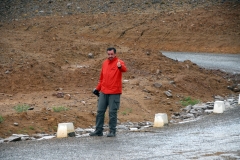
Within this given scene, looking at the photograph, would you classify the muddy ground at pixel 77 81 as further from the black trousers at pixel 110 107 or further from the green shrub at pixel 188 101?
the black trousers at pixel 110 107

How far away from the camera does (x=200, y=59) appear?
27.1m

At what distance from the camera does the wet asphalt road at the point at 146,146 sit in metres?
9.66

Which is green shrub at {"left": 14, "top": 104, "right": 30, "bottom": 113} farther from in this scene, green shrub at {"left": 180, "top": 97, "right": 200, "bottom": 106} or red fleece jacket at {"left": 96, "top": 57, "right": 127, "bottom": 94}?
green shrub at {"left": 180, "top": 97, "right": 200, "bottom": 106}

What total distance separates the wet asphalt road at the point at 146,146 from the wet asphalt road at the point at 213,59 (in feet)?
36.8

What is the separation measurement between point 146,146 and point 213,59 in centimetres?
1714

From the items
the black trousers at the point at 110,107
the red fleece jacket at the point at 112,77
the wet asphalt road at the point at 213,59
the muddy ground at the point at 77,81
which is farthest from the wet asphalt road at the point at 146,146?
the wet asphalt road at the point at 213,59

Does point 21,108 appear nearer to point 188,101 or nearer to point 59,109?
point 59,109

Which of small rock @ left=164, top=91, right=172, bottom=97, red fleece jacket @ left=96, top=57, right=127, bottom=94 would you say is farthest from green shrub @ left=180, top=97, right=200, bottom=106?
red fleece jacket @ left=96, top=57, right=127, bottom=94

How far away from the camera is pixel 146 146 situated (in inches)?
416

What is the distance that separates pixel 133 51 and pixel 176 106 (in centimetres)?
586

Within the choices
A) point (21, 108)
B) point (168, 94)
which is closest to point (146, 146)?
point (21, 108)

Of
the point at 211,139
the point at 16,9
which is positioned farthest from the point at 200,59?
the point at 16,9

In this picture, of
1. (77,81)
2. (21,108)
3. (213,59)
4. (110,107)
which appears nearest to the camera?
(110,107)

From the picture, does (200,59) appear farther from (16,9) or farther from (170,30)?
(16,9)
